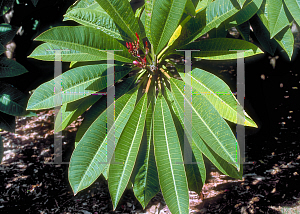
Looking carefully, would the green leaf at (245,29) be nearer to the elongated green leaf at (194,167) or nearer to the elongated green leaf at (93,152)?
the elongated green leaf at (194,167)

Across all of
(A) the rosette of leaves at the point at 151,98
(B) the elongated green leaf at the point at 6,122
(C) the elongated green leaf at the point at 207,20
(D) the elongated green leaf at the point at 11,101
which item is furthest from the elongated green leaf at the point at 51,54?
(B) the elongated green leaf at the point at 6,122

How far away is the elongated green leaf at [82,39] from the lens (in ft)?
3.51

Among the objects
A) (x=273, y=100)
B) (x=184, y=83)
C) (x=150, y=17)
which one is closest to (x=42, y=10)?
(x=150, y=17)

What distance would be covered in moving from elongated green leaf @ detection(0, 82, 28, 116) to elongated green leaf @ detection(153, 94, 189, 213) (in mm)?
1166

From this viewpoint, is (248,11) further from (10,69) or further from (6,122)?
(6,122)

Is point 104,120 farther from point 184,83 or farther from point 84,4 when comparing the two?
point 84,4

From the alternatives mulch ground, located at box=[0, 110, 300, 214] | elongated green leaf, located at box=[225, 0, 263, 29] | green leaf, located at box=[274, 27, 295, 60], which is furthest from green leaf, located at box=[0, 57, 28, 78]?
green leaf, located at box=[274, 27, 295, 60]

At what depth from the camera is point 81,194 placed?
2.89 metres

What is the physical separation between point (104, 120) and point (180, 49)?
0.66 m

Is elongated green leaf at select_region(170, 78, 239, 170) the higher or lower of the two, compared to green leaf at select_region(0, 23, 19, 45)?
lower

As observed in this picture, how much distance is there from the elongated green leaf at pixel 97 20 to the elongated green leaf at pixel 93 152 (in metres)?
0.41

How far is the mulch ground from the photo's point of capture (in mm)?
2586

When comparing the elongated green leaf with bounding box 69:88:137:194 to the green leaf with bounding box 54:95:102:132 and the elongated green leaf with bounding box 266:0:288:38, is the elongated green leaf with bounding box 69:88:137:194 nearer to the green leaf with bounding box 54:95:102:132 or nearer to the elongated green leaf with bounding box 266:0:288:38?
the green leaf with bounding box 54:95:102:132

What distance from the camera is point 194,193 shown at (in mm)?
2730
